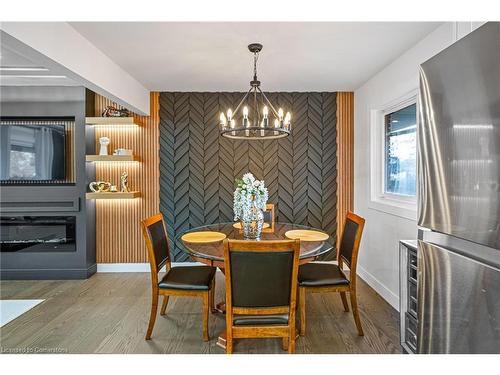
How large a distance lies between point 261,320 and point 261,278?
11.6 inches

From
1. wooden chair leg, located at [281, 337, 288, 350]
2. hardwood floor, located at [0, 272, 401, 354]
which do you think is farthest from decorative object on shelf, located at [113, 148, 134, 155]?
wooden chair leg, located at [281, 337, 288, 350]

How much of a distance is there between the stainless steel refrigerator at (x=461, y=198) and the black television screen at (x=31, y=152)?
4094 millimetres

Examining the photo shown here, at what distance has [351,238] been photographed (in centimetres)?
264

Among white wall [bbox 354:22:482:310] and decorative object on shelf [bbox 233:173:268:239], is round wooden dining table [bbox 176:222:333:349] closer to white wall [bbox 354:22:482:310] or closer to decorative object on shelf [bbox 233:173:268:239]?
decorative object on shelf [bbox 233:173:268:239]

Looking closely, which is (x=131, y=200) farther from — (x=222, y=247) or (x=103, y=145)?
(x=222, y=247)

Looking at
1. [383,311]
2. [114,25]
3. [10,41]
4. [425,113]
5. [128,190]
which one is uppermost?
[114,25]

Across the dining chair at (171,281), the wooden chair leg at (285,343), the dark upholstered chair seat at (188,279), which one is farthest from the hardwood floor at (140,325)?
the dark upholstered chair seat at (188,279)

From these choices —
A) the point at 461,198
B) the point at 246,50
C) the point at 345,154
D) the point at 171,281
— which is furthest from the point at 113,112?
the point at 461,198

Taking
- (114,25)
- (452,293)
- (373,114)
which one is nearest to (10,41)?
(114,25)

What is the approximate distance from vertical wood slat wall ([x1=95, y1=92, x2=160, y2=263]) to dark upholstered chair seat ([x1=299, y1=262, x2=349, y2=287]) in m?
2.41

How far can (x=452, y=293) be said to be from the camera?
1002 millimetres

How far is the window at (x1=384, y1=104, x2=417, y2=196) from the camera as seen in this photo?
3025 millimetres

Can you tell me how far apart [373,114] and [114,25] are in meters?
2.84
